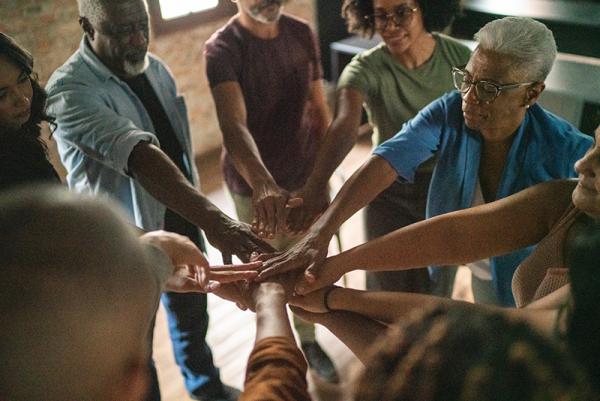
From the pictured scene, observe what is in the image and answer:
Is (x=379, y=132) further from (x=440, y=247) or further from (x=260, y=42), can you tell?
(x=440, y=247)

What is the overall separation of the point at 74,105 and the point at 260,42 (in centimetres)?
73

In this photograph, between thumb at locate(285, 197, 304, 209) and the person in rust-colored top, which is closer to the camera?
the person in rust-colored top

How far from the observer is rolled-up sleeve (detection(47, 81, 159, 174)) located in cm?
156

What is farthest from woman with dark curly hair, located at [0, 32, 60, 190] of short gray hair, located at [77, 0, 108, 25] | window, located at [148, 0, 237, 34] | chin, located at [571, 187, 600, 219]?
window, located at [148, 0, 237, 34]

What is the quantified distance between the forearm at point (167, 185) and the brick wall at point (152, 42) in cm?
233

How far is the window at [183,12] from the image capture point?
4.12 metres

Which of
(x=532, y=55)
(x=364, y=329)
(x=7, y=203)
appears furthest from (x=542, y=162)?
(x=7, y=203)

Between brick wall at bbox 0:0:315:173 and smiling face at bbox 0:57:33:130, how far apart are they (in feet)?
7.62

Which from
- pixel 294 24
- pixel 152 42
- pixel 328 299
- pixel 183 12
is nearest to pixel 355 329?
pixel 328 299

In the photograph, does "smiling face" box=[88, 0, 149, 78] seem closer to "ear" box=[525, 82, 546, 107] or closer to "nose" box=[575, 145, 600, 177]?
"ear" box=[525, 82, 546, 107]

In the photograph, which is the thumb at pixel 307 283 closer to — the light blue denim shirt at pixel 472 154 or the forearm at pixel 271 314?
the forearm at pixel 271 314

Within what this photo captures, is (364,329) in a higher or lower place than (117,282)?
lower

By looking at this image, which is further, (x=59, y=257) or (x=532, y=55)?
(x=532, y=55)

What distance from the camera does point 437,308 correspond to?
66 centimetres
